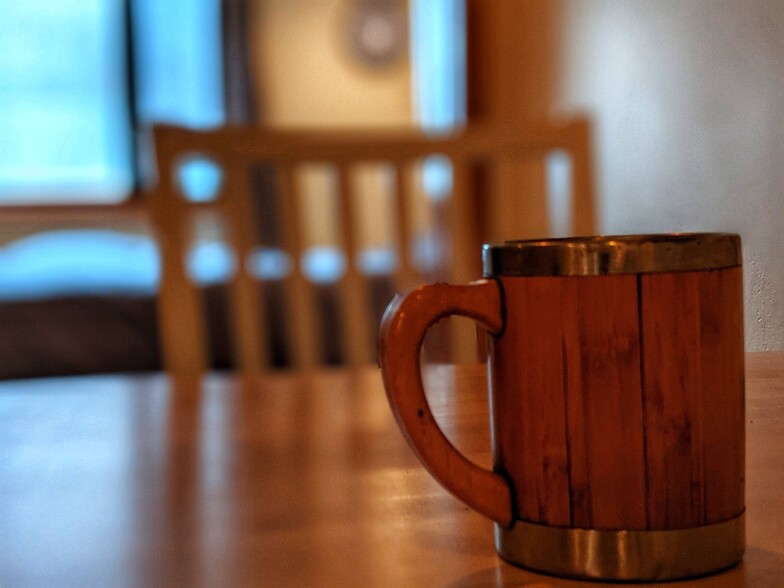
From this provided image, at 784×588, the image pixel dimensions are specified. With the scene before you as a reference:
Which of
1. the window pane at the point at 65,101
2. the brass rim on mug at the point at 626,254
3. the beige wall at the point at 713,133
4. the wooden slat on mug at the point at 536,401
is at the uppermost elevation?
the window pane at the point at 65,101

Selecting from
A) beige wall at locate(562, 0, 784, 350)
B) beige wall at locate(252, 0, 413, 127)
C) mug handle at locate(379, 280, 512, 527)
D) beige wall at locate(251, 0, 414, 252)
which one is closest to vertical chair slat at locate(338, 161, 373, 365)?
beige wall at locate(562, 0, 784, 350)

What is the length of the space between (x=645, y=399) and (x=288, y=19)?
4.24 metres

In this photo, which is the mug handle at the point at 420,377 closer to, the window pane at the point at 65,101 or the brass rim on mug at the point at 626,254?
the brass rim on mug at the point at 626,254

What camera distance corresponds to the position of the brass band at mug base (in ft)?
1.03

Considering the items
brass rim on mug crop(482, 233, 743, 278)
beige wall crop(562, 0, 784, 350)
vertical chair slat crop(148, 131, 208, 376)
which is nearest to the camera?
brass rim on mug crop(482, 233, 743, 278)

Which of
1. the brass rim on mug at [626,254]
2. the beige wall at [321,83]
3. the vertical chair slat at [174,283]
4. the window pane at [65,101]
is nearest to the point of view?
the brass rim on mug at [626,254]

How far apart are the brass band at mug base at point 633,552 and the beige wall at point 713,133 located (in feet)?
0.42

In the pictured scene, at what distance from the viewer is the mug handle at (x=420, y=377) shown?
0.33 meters

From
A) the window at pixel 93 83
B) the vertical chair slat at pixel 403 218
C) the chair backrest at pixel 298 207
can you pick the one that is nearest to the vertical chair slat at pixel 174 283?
the chair backrest at pixel 298 207

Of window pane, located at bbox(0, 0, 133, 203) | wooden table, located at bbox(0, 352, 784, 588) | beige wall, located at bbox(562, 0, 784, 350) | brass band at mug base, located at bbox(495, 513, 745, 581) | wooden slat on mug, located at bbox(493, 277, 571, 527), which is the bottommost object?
wooden table, located at bbox(0, 352, 784, 588)

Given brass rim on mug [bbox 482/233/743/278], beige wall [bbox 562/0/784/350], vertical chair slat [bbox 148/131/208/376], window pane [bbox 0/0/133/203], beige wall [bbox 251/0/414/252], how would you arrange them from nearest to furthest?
1. brass rim on mug [bbox 482/233/743/278]
2. beige wall [bbox 562/0/784/350]
3. vertical chair slat [bbox 148/131/208/376]
4. window pane [bbox 0/0/133/203]
5. beige wall [bbox 251/0/414/252]

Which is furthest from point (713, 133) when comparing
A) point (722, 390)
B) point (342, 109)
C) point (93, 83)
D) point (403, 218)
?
point (93, 83)

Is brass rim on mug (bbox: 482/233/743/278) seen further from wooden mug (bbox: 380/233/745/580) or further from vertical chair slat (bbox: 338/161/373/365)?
vertical chair slat (bbox: 338/161/373/365)

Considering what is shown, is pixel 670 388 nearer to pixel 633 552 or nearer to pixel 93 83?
pixel 633 552
